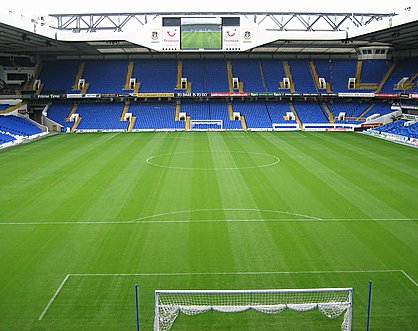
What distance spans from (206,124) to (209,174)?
2527cm

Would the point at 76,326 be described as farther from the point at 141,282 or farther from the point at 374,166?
the point at 374,166

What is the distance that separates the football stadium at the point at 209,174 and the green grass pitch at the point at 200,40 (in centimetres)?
15

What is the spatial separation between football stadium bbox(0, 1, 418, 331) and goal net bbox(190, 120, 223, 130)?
221mm

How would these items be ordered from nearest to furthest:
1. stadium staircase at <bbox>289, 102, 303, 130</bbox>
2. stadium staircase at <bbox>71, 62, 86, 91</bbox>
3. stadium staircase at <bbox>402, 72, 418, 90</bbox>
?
stadium staircase at <bbox>402, 72, 418, 90</bbox> < stadium staircase at <bbox>289, 102, 303, 130</bbox> < stadium staircase at <bbox>71, 62, 86, 91</bbox>

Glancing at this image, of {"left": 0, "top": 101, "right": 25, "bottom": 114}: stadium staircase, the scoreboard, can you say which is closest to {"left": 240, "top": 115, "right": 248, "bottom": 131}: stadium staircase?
the scoreboard

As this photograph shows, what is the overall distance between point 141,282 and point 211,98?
4355 cm

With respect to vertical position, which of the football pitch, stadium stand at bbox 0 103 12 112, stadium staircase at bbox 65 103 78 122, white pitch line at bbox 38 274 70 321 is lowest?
white pitch line at bbox 38 274 70 321

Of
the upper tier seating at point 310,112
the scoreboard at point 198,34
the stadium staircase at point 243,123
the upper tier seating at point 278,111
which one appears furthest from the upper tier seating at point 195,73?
the upper tier seating at point 310,112

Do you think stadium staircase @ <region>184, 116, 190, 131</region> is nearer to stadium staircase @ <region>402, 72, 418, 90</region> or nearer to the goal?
stadium staircase @ <region>402, 72, 418, 90</region>

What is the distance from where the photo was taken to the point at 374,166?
89.4 ft

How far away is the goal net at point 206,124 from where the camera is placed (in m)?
49.4

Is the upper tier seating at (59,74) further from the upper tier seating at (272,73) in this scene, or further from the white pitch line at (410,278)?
the white pitch line at (410,278)

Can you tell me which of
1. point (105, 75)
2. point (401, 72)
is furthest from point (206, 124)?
point (401, 72)

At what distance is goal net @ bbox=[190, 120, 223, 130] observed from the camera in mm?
49366
